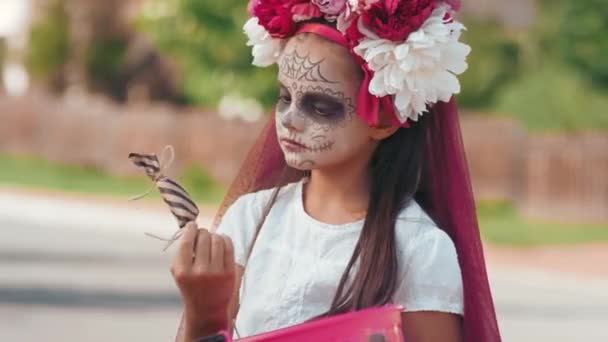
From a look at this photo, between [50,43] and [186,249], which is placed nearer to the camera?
A: [186,249]

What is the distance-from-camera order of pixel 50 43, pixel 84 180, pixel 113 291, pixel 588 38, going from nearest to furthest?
pixel 113 291, pixel 588 38, pixel 84 180, pixel 50 43

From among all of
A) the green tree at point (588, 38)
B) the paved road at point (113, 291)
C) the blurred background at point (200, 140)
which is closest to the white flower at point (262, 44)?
the paved road at point (113, 291)

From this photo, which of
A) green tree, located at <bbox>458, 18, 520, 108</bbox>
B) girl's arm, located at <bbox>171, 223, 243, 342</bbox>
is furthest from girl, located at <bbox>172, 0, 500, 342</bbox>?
green tree, located at <bbox>458, 18, 520, 108</bbox>

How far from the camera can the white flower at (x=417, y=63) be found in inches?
112

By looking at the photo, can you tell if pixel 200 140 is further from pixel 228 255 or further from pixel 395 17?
pixel 228 255

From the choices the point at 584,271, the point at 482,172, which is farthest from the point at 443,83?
the point at 482,172

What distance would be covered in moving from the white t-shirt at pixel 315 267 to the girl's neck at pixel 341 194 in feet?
0.09

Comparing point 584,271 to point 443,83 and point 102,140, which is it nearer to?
point 102,140

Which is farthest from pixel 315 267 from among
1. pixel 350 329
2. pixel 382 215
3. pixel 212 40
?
pixel 212 40

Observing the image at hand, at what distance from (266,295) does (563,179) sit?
17845mm

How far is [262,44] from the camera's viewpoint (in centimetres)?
301

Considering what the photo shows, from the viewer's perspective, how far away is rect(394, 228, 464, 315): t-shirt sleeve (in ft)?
9.16

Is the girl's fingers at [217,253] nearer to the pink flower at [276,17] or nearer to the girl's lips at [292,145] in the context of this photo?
the girl's lips at [292,145]

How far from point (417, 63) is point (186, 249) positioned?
2.03 feet
